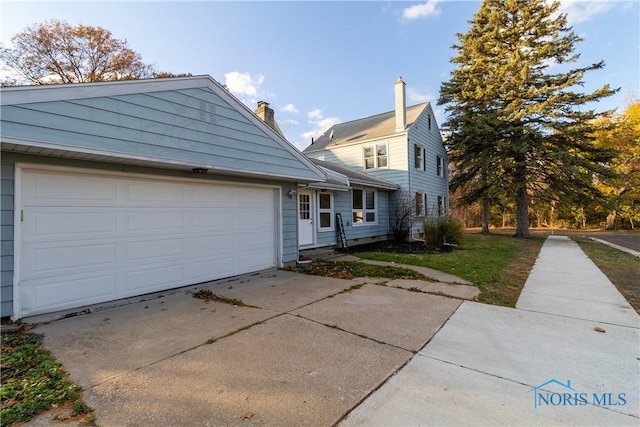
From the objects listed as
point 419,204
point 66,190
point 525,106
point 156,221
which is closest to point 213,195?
point 156,221

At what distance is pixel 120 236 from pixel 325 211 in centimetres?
687

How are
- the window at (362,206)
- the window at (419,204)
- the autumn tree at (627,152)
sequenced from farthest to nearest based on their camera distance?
the autumn tree at (627,152), the window at (419,204), the window at (362,206)

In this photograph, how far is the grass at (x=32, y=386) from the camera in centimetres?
209

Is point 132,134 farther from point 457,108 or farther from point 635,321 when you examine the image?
Result: point 457,108

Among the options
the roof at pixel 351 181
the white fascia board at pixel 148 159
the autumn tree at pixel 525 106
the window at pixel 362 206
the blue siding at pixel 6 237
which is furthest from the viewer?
the autumn tree at pixel 525 106

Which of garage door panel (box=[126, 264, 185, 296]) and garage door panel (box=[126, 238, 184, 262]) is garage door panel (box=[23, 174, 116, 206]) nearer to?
garage door panel (box=[126, 238, 184, 262])

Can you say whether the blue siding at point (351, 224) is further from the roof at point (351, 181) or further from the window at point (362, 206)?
the roof at point (351, 181)

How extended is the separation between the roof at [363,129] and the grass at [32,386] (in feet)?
47.5

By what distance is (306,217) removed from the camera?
10070 millimetres

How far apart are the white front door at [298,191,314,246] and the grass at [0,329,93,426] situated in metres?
7.11

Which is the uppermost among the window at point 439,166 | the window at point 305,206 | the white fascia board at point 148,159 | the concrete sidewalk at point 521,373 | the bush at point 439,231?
the window at point 439,166

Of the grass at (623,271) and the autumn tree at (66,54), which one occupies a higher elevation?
the autumn tree at (66,54)

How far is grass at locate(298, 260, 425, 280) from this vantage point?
6.70m

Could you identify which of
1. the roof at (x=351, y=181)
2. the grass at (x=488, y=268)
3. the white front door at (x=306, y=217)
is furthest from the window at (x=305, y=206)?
the grass at (x=488, y=268)
